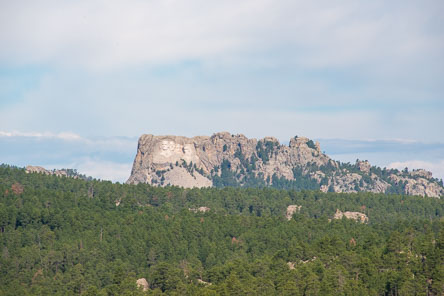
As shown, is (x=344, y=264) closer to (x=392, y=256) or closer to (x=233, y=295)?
(x=392, y=256)

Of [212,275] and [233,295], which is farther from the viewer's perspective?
[212,275]

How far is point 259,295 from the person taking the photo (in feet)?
573

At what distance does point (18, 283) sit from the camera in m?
199

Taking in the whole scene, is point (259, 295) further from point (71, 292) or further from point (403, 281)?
point (71, 292)

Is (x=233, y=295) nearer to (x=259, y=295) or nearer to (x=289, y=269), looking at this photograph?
(x=259, y=295)

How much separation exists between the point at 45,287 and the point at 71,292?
782 centimetres

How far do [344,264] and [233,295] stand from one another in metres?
37.1

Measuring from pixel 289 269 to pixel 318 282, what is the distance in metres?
19.2

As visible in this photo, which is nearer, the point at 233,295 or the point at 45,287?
the point at 233,295

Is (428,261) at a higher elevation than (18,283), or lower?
higher

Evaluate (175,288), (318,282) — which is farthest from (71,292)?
(318,282)

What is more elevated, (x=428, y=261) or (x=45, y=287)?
(x=428, y=261)

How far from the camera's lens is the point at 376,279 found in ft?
598

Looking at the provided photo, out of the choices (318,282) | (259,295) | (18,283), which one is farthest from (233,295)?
(18,283)
